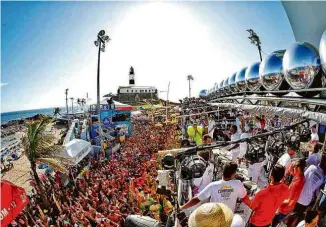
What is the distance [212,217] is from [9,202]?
10.4 feet

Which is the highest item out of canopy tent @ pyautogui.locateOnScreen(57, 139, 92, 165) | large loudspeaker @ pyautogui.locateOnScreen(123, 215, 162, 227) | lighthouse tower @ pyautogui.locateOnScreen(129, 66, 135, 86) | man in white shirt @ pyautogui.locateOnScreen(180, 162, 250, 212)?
lighthouse tower @ pyautogui.locateOnScreen(129, 66, 135, 86)

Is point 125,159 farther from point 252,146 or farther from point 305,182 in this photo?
point 305,182

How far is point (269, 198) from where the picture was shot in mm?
3303

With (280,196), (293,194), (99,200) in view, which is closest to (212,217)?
(280,196)

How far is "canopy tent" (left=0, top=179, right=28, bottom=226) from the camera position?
3.73 meters

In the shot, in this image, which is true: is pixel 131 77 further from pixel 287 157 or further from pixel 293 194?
pixel 293 194

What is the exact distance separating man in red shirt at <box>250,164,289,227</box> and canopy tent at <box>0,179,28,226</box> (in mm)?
3356

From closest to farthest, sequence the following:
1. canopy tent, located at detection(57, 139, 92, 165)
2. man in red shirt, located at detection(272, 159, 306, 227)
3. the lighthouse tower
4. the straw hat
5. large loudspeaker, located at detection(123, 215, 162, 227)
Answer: the straw hat < man in red shirt, located at detection(272, 159, 306, 227) < large loudspeaker, located at detection(123, 215, 162, 227) < canopy tent, located at detection(57, 139, 92, 165) < the lighthouse tower

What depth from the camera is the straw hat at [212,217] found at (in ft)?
7.04

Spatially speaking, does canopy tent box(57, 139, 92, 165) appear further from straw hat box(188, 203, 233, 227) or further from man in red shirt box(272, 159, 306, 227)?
straw hat box(188, 203, 233, 227)

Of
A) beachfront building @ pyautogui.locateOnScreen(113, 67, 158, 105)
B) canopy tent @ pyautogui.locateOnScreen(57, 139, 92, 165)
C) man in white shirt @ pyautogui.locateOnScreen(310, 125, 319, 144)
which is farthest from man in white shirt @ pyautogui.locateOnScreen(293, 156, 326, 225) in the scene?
beachfront building @ pyautogui.locateOnScreen(113, 67, 158, 105)

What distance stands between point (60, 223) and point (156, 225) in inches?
225

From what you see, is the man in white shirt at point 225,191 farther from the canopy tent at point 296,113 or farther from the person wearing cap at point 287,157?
the person wearing cap at point 287,157

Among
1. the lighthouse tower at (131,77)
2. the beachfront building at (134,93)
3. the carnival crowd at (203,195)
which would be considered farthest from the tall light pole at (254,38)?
the lighthouse tower at (131,77)
